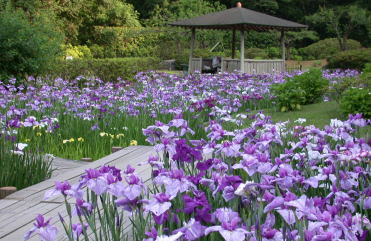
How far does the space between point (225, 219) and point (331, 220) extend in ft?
1.02

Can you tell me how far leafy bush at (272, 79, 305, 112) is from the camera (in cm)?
903

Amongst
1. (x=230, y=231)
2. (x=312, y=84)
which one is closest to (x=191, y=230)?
(x=230, y=231)

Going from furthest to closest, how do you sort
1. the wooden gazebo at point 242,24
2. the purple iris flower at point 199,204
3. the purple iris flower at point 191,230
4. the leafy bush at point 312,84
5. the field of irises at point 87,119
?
1. the wooden gazebo at point 242,24
2. the leafy bush at point 312,84
3. the field of irises at point 87,119
4. the purple iris flower at point 199,204
5. the purple iris flower at point 191,230

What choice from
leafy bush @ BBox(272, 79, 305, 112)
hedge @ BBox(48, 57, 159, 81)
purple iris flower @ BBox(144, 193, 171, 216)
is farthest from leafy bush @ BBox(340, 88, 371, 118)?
hedge @ BBox(48, 57, 159, 81)

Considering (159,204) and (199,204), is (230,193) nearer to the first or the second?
(199,204)

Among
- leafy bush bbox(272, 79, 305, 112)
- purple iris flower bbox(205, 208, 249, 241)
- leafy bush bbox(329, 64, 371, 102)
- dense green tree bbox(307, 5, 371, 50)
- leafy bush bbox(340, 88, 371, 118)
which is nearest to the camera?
purple iris flower bbox(205, 208, 249, 241)

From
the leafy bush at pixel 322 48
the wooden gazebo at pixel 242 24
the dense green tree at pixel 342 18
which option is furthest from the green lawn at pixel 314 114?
the dense green tree at pixel 342 18

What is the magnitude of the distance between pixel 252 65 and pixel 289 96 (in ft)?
31.9

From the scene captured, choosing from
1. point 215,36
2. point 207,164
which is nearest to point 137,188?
point 207,164

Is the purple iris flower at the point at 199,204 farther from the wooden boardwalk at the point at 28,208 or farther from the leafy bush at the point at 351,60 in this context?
the leafy bush at the point at 351,60

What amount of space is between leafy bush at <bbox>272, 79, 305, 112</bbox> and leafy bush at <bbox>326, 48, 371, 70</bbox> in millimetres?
11129

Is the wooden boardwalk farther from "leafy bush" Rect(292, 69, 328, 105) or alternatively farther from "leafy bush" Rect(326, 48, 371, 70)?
"leafy bush" Rect(326, 48, 371, 70)

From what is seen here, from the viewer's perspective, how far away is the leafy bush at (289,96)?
9.03m

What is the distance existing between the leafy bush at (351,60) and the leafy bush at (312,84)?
1024cm
